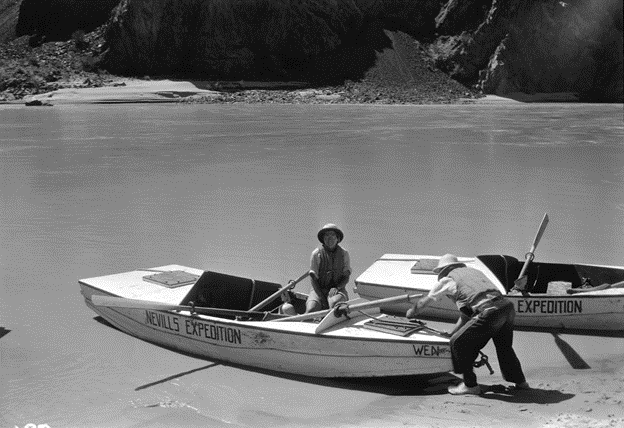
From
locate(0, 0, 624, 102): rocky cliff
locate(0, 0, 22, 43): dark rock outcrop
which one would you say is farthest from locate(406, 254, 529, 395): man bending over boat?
locate(0, 0, 22, 43): dark rock outcrop

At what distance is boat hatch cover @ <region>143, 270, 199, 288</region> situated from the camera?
9.69m

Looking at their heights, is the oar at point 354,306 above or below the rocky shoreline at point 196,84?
below

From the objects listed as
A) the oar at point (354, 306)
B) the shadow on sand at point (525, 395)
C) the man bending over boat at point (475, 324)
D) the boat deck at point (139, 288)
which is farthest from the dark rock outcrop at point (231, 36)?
the shadow on sand at point (525, 395)

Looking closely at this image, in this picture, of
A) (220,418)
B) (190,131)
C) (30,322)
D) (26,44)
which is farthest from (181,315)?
(26,44)

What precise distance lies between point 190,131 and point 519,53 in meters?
44.3

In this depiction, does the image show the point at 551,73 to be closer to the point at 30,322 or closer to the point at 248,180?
the point at 248,180

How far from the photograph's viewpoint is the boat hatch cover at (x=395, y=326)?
7648 millimetres

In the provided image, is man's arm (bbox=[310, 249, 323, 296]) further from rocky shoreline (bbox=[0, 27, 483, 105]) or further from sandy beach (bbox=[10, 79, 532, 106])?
sandy beach (bbox=[10, 79, 532, 106])

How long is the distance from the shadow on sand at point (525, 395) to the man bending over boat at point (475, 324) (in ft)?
0.28

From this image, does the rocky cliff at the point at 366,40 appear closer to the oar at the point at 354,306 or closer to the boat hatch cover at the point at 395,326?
the oar at the point at 354,306

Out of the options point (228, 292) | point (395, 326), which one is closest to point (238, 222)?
point (228, 292)

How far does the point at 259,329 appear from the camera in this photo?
8023mm

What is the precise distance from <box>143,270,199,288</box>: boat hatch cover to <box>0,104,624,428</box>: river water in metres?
0.79

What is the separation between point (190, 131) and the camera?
37938mm
